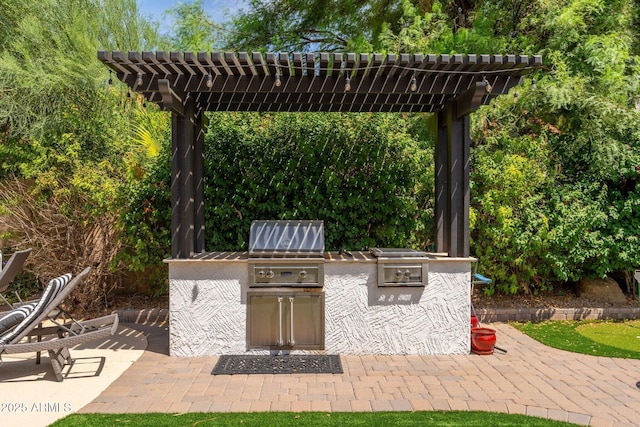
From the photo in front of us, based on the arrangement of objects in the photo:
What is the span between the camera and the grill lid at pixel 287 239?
5414 mm

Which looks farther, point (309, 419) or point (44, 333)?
point (44, 333)

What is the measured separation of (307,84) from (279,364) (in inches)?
122

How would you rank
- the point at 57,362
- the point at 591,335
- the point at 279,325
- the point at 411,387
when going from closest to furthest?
the point at 411,387
the point at 57,362
the point at 279,325
the point at 591,335

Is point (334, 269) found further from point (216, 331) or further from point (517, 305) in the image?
point (517, 305)

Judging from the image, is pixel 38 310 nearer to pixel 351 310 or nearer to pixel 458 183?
pixel 351 310

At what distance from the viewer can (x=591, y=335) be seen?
20.6ft

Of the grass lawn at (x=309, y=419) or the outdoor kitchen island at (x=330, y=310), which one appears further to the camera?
the outdoor kitchen island at (x=330, y=310)

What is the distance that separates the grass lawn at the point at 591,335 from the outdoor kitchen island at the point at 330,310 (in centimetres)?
146

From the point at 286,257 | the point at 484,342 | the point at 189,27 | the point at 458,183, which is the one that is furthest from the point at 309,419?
the point at 189,27

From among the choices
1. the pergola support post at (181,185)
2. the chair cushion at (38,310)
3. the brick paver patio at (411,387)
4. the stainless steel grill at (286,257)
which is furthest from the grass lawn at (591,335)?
the chair cushion at (38,310)

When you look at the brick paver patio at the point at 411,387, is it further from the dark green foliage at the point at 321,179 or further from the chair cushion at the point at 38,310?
the dark green foliage at the point at 321,179

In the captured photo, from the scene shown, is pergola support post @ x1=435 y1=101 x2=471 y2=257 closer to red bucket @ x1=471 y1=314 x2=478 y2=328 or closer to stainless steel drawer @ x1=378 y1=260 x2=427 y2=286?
stainless steel drawer @ x1=378 y1=260 x2=427 y2=286

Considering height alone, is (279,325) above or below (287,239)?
below

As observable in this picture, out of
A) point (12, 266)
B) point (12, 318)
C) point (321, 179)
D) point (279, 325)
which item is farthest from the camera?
point (321, 179)
